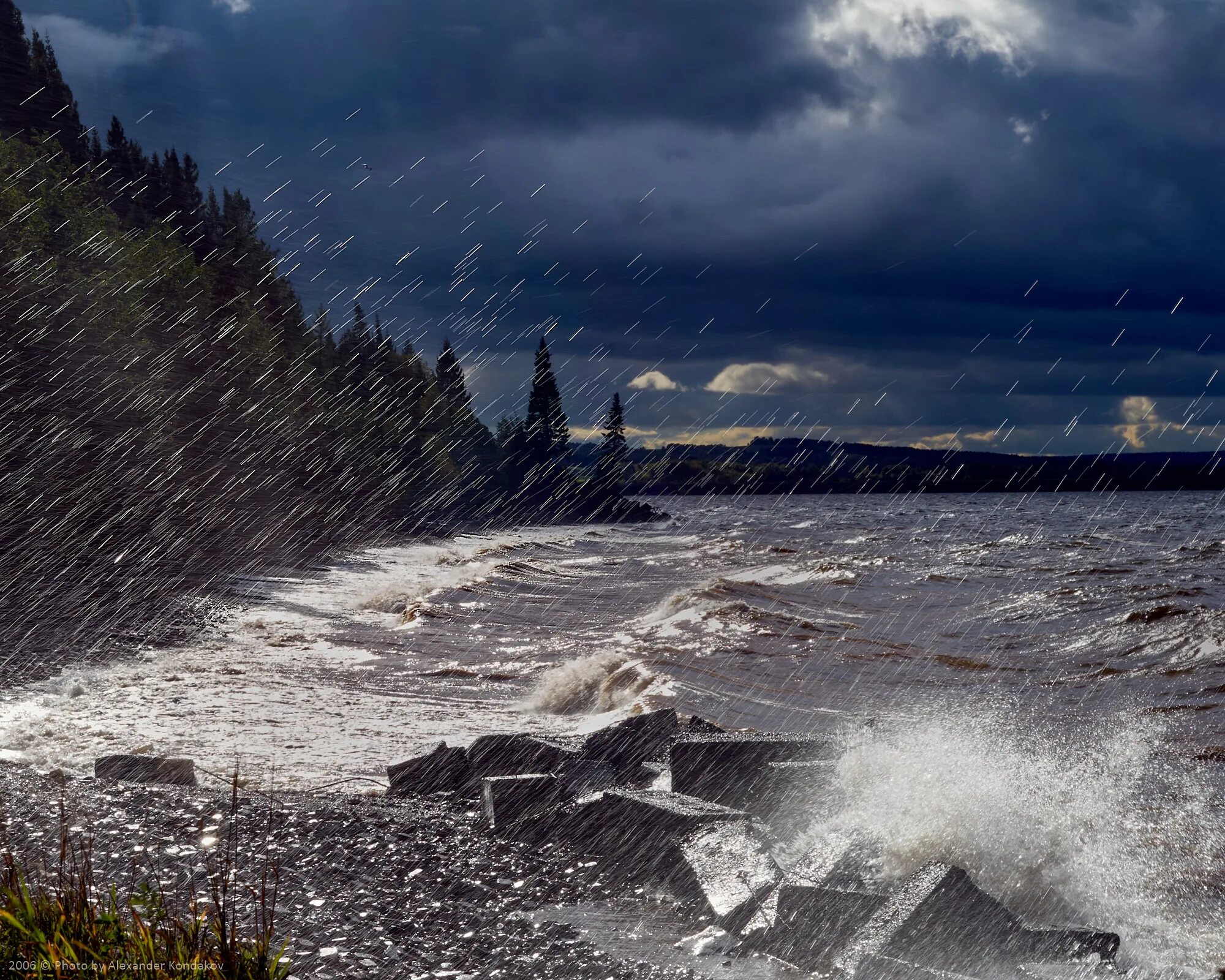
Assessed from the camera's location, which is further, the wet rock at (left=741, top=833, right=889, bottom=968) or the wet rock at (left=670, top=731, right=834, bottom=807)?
the wet rock at (left=670, top=731, right=834, bottom=807)

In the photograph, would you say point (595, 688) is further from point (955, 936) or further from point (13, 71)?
point (13, 71)

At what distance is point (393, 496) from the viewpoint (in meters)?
80.9

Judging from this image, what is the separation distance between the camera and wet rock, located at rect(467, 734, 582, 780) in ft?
22.8

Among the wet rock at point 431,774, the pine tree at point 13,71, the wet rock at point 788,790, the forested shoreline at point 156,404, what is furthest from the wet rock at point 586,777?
the pine tree at point 13,71

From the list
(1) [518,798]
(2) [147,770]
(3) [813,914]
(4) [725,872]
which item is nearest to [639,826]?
(4) [725,872]

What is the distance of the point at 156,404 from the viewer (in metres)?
41.2

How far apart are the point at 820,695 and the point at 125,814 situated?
369 inches

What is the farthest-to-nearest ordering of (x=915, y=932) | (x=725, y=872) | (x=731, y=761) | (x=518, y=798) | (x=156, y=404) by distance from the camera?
(x=156, y=404) < (x=731, y=761) < (x=518, y=798) < (x=725, y=872) < (x=915, y=932)

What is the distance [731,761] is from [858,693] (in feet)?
23.3

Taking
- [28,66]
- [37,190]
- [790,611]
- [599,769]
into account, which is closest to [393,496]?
[28,66]

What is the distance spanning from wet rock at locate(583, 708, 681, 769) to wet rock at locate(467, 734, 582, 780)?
332mm

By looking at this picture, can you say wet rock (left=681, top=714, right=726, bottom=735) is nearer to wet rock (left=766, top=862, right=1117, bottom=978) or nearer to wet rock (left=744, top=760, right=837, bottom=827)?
wet rock (left=744, top=760, right=837, bottom=827)

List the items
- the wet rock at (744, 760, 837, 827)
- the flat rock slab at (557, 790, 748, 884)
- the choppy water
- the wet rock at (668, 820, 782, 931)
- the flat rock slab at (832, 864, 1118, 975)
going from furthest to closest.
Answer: the wet rock at (744, 760, 837, 827), the choppy water, the flat rock slab at (557, 790, 748, 884), the wet rock at (668, 820, 782, 931), the flat rock slab at (832, 864, 1118, 975)

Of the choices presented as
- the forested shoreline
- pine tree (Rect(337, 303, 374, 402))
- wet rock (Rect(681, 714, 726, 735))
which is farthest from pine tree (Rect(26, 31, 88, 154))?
wet rock (Rect(681, 714, 726, 735))
